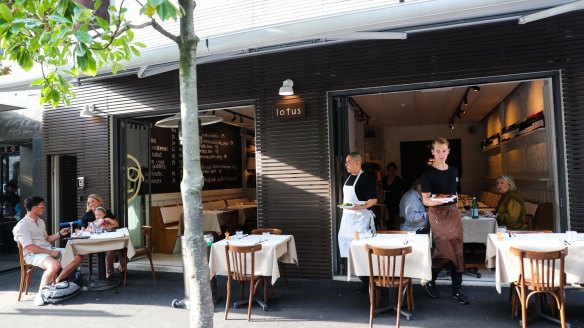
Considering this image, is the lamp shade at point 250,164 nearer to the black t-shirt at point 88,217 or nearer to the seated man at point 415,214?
the black t-shirt at point 88,217

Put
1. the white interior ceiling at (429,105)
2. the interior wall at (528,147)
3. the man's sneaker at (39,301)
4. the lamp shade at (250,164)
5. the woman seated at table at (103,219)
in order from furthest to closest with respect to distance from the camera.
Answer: the lamp shade at (250,164) < the white interior ceiling at (429,105) < the interior wall at (528,147) < the woman seated at table at (103,219) < the man's sneaker at (39,301)

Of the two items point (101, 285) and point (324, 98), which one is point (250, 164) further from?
point (101, 285)

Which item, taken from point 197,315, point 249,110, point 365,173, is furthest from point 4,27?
point 249,110

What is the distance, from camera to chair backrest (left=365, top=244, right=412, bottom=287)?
409 centimetres

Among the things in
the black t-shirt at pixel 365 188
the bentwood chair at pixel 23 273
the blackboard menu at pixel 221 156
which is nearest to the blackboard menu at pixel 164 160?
the blackboard menu at pixel 221 156

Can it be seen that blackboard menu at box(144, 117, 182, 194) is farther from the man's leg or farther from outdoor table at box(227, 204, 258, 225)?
the man's leg

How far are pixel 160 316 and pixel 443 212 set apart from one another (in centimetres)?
345

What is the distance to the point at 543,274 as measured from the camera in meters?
3.84

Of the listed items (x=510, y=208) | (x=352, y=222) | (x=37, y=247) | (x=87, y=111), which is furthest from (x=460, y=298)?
(x=87, y=111)

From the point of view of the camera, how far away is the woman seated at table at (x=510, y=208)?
606cm

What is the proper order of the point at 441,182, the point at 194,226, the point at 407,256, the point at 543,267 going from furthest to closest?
the point at 441,182 < the point at 407,256 < the point at 543,267 < the point at 194,226

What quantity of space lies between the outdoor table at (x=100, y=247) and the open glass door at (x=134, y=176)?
1551 mm

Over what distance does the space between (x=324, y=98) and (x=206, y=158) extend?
18.0 ft

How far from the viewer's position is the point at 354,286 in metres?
5.84
